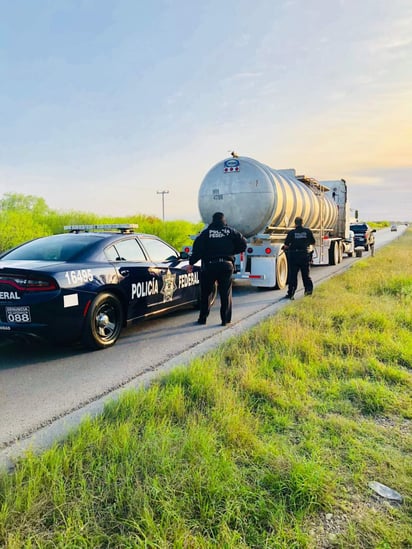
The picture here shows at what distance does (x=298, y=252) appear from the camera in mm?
8906

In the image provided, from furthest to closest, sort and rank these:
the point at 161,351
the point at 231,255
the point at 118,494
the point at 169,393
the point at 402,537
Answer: the point at 231,255 → the point at 161,351 → the point at 169,393 → the point at 118,494 → the point at 402,537

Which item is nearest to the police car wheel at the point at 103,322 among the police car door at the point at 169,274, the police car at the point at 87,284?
the police car at the point at 87,284

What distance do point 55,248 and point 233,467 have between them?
3.93m

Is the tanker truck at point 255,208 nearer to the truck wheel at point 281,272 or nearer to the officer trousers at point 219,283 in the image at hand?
the truck wheel at point 281,272

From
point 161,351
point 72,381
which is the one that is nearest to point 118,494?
point 72,381

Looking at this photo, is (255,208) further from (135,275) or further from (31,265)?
(31,265)

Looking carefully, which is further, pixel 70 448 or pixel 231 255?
pixel 231 255

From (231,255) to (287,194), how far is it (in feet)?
15.3

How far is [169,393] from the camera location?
3488 millimetres

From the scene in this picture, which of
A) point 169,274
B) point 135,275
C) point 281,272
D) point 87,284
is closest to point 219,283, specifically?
point 169,274

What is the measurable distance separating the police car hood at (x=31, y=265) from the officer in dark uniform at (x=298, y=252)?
548 centimetres

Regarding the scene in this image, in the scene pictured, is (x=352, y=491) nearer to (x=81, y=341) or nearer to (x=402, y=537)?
(x=402, y=537)

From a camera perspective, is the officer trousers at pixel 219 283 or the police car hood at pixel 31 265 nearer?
the police car hood at pixel 31 265

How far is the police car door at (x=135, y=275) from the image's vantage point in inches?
217
